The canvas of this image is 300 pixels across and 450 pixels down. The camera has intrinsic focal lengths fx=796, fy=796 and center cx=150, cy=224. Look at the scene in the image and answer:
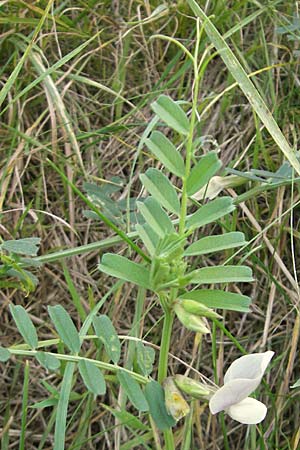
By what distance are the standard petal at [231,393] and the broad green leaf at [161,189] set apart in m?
0.17

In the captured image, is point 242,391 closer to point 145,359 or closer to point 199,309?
point 199,309

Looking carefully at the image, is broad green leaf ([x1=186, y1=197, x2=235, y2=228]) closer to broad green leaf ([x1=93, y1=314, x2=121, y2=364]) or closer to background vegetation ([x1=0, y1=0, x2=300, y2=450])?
broad green leaf ([x1=93, y1=314, x2=121, y2=364])

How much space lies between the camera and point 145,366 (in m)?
0.74

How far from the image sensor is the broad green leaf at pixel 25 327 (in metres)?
0.77

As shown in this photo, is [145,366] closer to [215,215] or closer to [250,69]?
Answer: [215,215]

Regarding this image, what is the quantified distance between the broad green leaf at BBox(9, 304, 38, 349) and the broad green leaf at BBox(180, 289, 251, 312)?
0.18 m

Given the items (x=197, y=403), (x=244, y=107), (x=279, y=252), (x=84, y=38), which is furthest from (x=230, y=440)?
(x=84, y=38)

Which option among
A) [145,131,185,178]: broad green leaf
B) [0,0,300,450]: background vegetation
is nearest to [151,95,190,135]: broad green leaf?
[145,131,185,178]: broad green leaf

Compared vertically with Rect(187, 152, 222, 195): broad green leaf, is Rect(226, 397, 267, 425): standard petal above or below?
below

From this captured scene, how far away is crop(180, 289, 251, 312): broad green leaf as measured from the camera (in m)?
0.67

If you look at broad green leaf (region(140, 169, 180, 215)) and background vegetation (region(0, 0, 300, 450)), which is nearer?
broad green leaf (region(140, 169, 180, 215))

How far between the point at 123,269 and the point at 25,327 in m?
0.17

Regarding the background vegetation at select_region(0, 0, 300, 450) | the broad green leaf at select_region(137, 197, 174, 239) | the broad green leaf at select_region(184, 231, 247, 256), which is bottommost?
the background vegetation at select_region(0, 0, 300, 450)


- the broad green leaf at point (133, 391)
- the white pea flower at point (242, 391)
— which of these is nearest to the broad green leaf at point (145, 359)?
the broad green leaf at point (133, 391)
